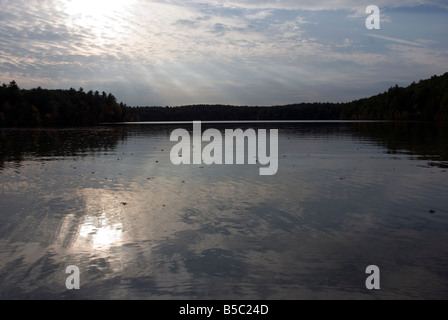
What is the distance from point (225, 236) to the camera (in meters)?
10.7

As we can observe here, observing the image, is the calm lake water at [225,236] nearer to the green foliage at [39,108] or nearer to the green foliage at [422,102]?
the green foliage at [39,108]

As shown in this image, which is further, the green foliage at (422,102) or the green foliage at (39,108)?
the green foliage at (422,102)

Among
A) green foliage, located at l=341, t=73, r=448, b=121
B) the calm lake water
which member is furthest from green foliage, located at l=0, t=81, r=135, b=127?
green foliage, located at l=341, t=73, r=448, b=121

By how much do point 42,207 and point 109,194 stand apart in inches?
116

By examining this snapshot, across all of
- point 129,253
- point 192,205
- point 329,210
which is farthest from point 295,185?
point 129,253

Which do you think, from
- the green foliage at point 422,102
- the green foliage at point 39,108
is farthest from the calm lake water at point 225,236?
the green foliage at point 422,102

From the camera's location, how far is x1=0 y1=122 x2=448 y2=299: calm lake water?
7.69 m

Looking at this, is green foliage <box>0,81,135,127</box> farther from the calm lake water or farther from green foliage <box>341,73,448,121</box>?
green foliage <box>341,73,448,121</box>

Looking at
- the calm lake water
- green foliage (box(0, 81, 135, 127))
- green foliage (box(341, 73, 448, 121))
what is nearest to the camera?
the calm lake water

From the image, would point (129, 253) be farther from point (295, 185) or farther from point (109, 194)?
point (295, 185)

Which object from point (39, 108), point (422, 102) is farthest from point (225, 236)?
point (422, 102)

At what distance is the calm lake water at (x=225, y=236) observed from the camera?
769 centimetres

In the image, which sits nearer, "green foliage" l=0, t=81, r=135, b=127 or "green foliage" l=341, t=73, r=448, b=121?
"green foliage" l=0, t=81, r=135, b=127

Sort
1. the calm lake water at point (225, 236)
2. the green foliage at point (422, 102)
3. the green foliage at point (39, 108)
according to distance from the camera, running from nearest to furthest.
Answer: the calm lake water at point (225, 236) → the green foliage at point (39, 108) → the green foliage at point (422, 102)
